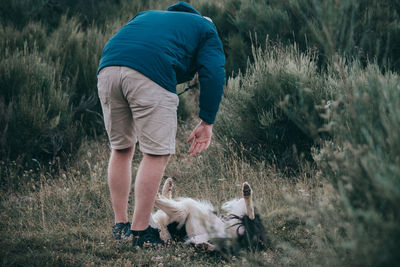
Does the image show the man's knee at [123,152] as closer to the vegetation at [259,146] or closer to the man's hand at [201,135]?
the man's hand at [201,135]

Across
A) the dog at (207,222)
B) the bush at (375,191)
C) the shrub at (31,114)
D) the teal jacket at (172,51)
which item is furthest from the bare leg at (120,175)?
the shrub at (31,114)

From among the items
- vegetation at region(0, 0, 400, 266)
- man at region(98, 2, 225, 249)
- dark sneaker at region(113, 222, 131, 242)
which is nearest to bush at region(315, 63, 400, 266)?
vegetation at region(0, 0, 400, 266)

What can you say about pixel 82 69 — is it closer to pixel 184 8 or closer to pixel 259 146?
pixel 259 146

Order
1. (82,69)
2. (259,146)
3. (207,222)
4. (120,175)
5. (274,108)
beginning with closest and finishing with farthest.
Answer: (207,222) → (120,175) → (274,108) → (259,146) → (82,69)

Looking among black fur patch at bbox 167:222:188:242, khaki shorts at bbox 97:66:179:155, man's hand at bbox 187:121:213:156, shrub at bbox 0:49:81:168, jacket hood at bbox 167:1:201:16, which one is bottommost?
shrub at bbox 0:49:81:168

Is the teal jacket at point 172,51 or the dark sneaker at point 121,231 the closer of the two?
the teal jacket at point 172,51

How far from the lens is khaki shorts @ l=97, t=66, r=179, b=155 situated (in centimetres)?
274

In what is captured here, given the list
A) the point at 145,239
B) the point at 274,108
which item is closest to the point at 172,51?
the point at 145,239

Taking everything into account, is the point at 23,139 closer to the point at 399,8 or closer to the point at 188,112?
the point at 188,112

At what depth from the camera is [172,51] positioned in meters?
2.80

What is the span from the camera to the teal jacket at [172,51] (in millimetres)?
A: 2768

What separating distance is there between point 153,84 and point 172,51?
259 mm

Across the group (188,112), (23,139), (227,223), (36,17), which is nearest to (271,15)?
(188,112)

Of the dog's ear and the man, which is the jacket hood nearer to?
the man
